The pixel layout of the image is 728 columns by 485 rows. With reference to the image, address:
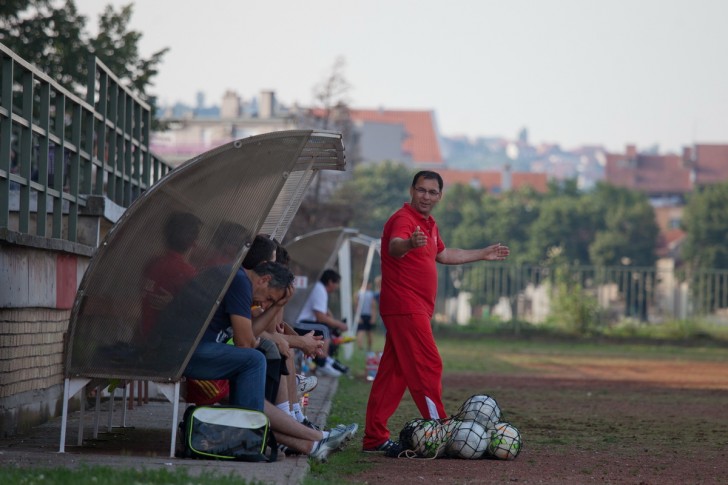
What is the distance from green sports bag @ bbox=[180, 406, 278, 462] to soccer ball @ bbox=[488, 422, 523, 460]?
192cm

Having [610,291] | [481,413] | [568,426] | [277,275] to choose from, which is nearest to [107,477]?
[277,275]

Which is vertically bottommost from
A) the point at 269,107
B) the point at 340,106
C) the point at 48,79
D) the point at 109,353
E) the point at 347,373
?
the point at 347,373

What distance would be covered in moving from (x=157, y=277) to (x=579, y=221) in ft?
282

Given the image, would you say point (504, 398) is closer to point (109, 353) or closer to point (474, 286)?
point (109, 353)

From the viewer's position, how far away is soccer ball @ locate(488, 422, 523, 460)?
9.65 metres

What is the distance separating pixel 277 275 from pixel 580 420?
596 cm

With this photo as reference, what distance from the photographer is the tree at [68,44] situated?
24531 mm

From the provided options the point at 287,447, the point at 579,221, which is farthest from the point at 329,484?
the point at 579,221

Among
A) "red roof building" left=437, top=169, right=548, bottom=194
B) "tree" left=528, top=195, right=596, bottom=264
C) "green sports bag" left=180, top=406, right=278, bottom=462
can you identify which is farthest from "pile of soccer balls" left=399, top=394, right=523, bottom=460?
"red roof building" left=437, top=169, right=548, bottom=194

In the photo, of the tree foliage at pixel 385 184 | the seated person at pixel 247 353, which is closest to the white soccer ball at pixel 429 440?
the seated person at pixel 247 353

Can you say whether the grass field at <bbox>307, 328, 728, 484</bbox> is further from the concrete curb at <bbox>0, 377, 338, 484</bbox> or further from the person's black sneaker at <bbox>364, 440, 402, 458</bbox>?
the concrete curb at <bbox>0, 377, 338, 484</bbox>

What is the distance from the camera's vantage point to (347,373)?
70.3 feet

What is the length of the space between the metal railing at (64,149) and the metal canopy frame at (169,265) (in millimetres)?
1645

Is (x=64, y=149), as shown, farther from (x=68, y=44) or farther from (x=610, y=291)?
(x=610, y=291)
